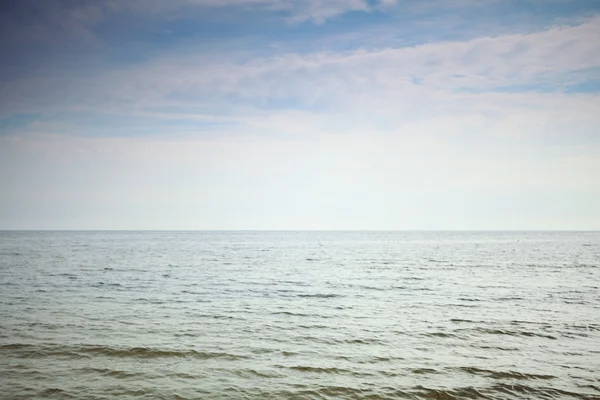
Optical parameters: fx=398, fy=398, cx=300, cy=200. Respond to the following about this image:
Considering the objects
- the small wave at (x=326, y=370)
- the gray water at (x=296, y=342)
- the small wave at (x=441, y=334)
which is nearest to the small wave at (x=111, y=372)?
the gray water at (x=296, y=342)

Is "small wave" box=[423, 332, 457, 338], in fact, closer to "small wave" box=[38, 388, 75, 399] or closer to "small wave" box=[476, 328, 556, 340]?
"small wave" box=[476, 328, 556, 340]

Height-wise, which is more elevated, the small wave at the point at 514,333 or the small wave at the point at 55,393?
the small wave at the point at 55,393

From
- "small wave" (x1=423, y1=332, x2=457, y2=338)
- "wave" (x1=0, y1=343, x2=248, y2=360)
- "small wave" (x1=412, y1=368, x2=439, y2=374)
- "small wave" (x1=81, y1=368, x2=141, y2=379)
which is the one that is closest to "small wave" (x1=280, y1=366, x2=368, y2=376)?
"small wave" (x1=412, y1=368, x2=439, y2=374)

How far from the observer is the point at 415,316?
20750mm

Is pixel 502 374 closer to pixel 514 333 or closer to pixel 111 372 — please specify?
pixel 514 333

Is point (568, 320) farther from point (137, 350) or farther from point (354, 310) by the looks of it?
point (137, 350)

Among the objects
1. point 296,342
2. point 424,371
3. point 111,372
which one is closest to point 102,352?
point 111,372

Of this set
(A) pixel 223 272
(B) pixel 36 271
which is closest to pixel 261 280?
(A) pixel 223 272

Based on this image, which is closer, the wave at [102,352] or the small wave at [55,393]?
the small wave at [55,393]

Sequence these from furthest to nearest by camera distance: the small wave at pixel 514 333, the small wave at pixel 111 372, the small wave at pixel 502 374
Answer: the small wave at pixel 514 333
the small wave at pixel 502 374
the small wave at pixel 111 372

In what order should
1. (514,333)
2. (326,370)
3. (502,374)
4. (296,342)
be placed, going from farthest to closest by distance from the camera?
(514,333), (296,342), (326,370), (502,374)

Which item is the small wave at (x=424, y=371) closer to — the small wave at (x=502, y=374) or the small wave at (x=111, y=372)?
the small wave at (x=502, y=374)

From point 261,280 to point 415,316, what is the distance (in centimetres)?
1691

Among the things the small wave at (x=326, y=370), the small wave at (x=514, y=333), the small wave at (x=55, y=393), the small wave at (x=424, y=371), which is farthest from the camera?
the small wave at (x=514, y=333)
